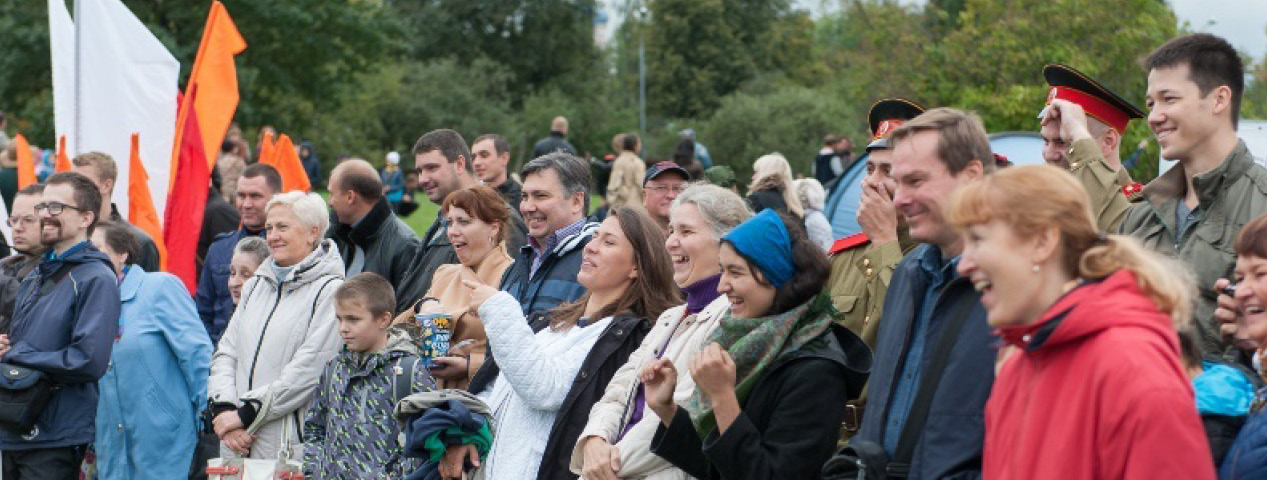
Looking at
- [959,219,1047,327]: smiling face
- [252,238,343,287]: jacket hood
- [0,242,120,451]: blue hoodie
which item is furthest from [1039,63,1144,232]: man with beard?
[0,242,120,451]: blue hoodie

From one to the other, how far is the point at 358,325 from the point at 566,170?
3.99 ft

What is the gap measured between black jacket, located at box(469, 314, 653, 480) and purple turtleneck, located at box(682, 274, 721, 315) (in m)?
0.41

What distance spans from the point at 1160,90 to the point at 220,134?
8.24 m

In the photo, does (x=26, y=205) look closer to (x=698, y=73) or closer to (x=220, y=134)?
(x=220, y=134)

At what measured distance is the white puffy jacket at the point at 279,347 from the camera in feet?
24.3

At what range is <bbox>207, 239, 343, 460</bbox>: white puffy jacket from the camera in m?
7.41

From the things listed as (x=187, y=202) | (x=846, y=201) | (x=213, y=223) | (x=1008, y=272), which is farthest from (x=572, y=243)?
(x=846, y=201)

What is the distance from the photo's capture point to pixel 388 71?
2089 inches

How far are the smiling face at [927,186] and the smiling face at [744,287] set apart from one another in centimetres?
80

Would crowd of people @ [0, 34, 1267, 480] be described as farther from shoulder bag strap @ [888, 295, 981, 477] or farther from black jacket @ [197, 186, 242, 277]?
black jacket @ [197, 186, 242, 277]

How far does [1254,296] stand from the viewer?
159 inches

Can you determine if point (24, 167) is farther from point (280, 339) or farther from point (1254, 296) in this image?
point (1254, 296)

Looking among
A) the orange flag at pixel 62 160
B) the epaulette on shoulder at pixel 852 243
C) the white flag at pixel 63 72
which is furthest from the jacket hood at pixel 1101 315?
the white flag at pixel 63 72

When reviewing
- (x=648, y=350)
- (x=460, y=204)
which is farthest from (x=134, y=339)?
(x=648, y=350)
